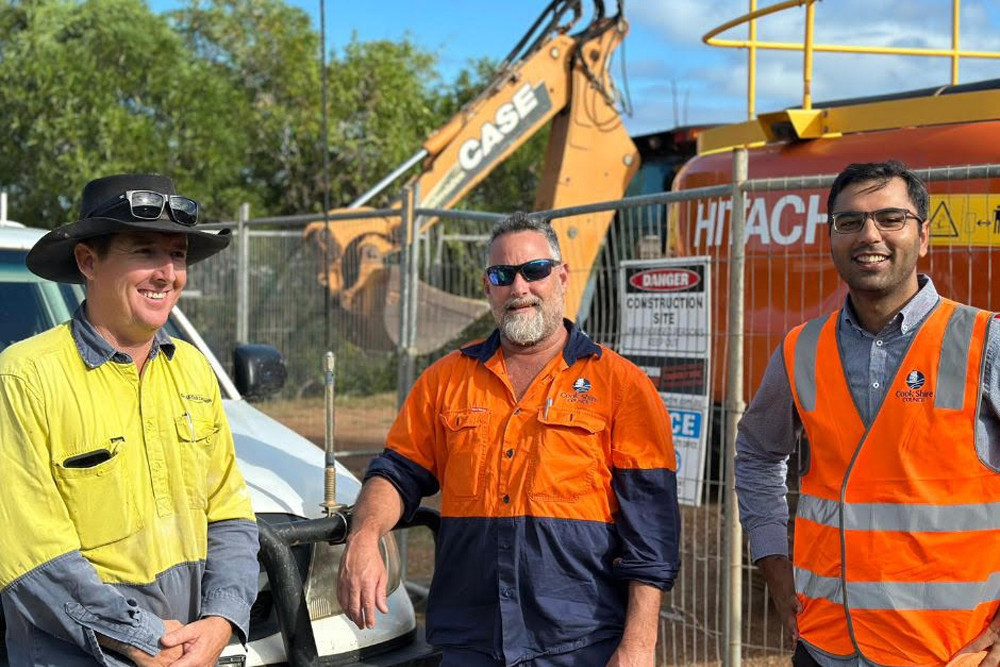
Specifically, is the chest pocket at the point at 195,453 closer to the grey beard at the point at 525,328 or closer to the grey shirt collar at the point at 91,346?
the grey shirt collar at the point at 91,346

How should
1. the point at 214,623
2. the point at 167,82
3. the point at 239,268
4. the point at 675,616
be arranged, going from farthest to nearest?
1. the point at 167,82
2. the point at 239,268
3. the point at 675,616
4. the point at 214,623

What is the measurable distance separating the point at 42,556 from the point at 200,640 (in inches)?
17.7

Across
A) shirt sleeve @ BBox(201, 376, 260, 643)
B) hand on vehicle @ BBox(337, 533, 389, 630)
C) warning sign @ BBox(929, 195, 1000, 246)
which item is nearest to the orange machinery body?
warning sign @ BBox(929, 195, 1000, 246)

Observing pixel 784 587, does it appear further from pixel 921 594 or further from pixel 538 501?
pixel 538 501

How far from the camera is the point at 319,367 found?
991 centimetres

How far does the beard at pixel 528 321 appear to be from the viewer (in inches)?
130

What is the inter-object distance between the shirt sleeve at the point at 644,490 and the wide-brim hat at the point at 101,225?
125cm

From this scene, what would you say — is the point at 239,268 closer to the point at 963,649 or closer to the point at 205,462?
the point at 205,462

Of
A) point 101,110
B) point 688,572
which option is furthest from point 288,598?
point 101,110

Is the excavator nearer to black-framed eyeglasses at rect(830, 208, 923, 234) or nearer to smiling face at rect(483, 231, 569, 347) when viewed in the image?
smiling face at rect(483, 231, 569, 347)

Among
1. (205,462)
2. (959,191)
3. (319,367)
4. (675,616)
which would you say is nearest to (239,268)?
(319,367)

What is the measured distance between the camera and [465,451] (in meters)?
3.27

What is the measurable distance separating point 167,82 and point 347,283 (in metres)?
11.8

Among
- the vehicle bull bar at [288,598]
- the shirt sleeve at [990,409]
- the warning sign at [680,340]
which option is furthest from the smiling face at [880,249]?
the warning sign at [680,340]
